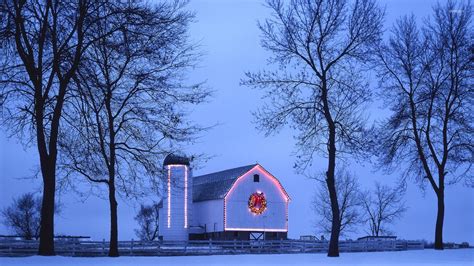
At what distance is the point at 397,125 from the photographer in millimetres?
39656

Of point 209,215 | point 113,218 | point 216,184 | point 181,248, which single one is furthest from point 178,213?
point 113,218

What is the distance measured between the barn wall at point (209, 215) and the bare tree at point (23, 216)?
27.5 m

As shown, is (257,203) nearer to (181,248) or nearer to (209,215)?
(209,215)

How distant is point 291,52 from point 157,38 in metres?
7.63

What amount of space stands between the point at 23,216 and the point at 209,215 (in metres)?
33.1

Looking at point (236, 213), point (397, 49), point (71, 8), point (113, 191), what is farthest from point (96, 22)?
point (236, 213)

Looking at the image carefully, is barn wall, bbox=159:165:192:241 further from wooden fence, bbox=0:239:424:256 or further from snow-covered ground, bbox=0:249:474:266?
snow-covered ground, bbox=0:249:474:266

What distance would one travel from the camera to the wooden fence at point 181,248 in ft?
122

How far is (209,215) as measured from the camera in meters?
62.3

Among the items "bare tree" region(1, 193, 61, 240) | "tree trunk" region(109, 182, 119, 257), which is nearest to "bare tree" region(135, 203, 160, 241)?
"bare tree" region(1, 193, 61, 240)

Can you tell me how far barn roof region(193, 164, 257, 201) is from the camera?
199ft

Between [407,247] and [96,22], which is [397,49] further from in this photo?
[96,22]

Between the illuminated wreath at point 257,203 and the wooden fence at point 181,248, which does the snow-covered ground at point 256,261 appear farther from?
the illuminated wreath at point 257,203

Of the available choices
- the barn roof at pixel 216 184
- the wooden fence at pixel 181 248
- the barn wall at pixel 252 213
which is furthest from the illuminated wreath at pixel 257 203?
the wooden fence at pixel 181 248
